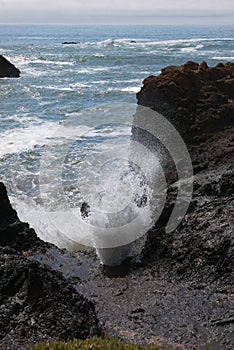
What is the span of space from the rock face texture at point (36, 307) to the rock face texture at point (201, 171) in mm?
1775

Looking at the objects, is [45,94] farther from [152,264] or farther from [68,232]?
[152,264]

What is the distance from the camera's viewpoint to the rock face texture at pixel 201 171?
6.68m

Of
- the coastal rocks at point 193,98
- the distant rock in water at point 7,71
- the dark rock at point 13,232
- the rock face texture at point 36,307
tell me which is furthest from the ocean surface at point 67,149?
the rock face texture at point 36,307

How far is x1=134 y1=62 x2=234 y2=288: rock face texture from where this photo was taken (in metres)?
6.68

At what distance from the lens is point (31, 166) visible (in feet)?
46.9

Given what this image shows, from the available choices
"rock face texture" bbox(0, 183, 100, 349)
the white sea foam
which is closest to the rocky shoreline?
"rock face texture" bbox(0, 183, 100, 349)

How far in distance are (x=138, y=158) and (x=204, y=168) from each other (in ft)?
7.06

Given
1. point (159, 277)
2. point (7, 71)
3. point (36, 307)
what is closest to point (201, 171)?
point (159, 277)

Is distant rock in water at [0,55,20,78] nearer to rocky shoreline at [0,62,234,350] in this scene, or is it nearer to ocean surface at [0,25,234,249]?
ocean surface at [0,25,234,249]

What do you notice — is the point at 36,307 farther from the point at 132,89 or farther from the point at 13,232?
the point at 132,89

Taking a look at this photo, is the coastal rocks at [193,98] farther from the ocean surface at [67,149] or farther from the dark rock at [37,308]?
the dark rock at [37,308]

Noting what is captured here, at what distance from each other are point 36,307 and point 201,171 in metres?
3.94

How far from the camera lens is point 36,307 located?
5.27m

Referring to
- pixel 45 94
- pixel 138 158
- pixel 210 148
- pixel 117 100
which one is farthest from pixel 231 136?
pixel 45 94
